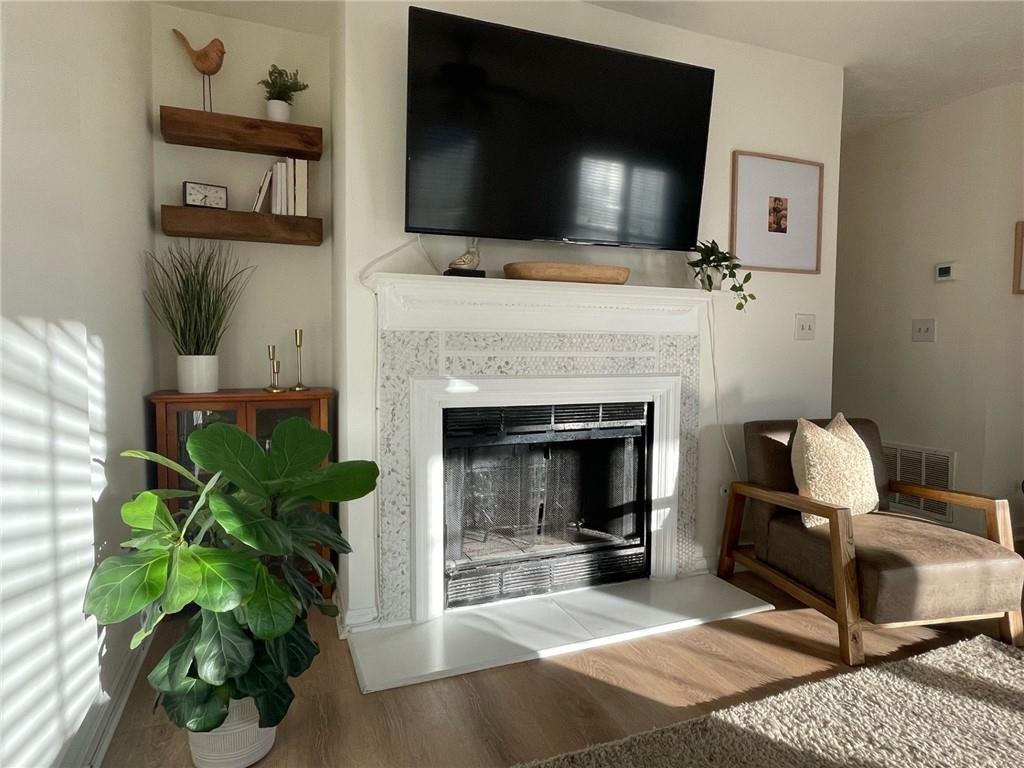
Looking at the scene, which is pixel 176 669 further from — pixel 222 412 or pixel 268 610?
pixel 222 412

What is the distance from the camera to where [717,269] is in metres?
2.51

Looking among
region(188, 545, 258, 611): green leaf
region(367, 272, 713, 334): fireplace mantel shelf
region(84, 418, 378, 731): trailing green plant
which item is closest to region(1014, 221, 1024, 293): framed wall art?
region(367, 272, 713, 334): fireplace mantel shelf

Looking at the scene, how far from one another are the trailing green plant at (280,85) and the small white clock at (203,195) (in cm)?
43

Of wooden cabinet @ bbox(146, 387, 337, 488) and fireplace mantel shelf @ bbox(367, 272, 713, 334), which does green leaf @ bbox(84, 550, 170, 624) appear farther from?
fireplace mantel shelf @ bbox(367, 272, 713, 334)

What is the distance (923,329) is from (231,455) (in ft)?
12.1

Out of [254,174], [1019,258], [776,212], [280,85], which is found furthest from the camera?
[1019,258]

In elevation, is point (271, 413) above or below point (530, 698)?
above

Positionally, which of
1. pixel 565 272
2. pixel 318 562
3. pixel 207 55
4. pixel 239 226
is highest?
pixel 207 55

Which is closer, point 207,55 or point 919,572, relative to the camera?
point 919,572

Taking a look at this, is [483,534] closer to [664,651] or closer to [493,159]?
[664,651]

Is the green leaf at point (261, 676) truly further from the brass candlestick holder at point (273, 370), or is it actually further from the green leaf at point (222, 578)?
the brass candlestick holder at point (273, 370)

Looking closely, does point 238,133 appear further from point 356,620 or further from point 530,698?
point 530,698

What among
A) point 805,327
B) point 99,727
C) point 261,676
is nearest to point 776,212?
point 805,327

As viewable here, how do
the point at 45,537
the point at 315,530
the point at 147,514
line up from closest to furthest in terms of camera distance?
the point at 45,537 < the point at 147,514 < the point at 315,530
